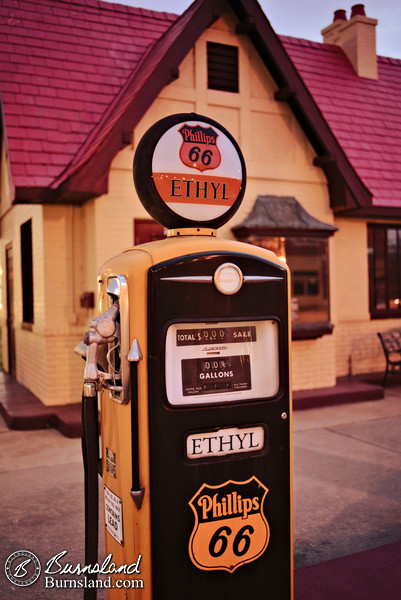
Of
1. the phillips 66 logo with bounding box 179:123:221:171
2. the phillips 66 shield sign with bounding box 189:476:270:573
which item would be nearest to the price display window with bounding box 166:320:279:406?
the phillips 66 shield sign with bounding box 189:476:270:573

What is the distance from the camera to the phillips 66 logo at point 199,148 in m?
2.76

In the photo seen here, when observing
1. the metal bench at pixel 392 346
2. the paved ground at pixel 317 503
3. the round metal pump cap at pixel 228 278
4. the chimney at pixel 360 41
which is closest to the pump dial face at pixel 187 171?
the round metal pump cap at pixel 228 278

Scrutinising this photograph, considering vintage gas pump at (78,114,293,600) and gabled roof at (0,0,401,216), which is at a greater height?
gabled roof at (0,0,401,216)

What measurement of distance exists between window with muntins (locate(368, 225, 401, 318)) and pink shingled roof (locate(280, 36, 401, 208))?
970mm

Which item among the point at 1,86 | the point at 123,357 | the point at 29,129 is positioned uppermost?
the point at 1,86

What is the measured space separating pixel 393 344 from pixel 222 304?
311 inches

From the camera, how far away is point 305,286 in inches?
336

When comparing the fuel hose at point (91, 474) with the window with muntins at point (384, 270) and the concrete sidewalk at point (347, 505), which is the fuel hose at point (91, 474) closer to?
the concrete sidewalk at point (347, 505)

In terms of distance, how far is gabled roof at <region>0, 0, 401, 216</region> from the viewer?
716 centimetres

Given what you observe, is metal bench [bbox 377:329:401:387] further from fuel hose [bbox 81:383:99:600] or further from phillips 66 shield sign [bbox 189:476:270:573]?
fuel hose [bbox 81:383:99:600]

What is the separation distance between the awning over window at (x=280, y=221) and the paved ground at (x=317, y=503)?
2.63 meters

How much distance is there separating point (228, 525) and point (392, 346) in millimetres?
7687

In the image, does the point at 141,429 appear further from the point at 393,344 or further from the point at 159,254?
the point at 393,344

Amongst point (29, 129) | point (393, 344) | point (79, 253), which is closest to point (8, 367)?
point (79, 253)
